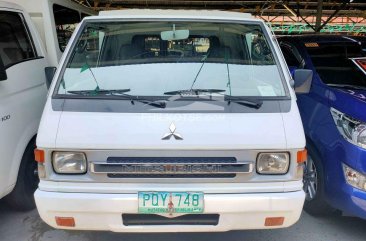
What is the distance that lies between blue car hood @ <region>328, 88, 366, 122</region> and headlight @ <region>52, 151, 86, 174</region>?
224 centimetres

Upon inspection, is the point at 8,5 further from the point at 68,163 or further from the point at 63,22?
the point at 68,163

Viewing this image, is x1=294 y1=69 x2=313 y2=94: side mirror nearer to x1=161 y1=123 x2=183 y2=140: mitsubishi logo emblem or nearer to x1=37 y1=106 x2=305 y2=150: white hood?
x1=37 y1=106 x2=305 y2=150: white hood

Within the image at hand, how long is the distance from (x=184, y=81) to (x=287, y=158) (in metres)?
0.95

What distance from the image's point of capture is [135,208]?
261cm

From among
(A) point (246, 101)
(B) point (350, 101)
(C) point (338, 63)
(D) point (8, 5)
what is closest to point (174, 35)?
(A) point (246, 101)

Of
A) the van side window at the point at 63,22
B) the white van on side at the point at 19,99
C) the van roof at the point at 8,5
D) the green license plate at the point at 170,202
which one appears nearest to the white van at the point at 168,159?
the green license plate at the point at 170,202

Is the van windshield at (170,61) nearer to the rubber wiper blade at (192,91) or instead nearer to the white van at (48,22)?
the rubber wiper blade at (192,91)

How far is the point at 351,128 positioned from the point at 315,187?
2.61ft

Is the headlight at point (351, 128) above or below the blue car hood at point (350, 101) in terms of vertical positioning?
below

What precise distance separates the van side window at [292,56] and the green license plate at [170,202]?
2692 mm

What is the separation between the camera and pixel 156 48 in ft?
11.0

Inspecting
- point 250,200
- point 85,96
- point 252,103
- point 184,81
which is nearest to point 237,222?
point 250,200

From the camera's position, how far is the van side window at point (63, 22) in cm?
514

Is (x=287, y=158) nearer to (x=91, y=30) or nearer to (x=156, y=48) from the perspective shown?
A: (x=156, y=48)
